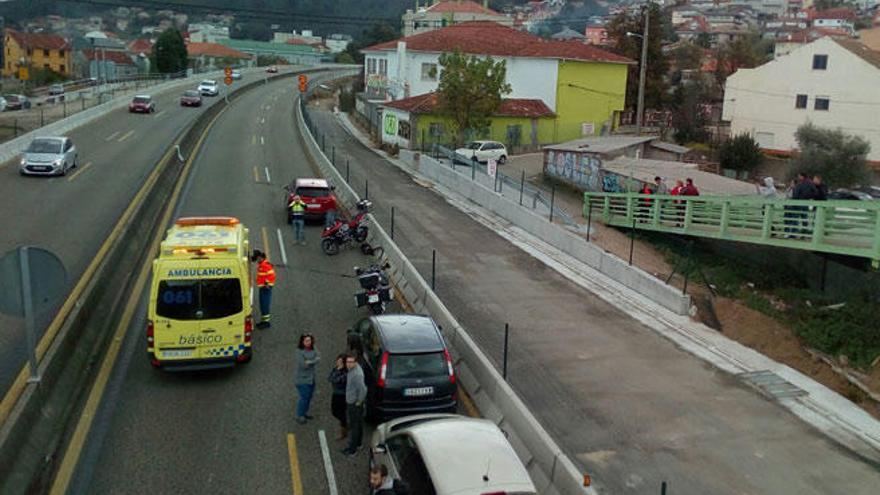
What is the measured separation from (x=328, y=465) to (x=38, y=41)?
153649mm

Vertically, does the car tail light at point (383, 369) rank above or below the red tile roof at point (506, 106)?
below

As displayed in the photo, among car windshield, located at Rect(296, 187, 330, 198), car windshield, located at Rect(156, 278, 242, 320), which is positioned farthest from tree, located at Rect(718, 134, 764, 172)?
car windshield, located at Rect(156, 278, 242, 320)

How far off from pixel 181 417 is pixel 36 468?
2771 millimetres

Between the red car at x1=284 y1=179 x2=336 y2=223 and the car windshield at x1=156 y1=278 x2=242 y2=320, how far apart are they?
12938mm

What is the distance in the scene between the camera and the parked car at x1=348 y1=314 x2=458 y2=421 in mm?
12680

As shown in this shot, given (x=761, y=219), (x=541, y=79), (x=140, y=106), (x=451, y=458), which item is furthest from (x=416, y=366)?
(x=140, y=106)

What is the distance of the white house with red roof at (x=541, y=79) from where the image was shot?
179ft

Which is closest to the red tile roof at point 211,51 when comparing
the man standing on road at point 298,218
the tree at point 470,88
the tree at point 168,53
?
the tree at point 168,53

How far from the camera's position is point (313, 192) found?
27.6 meters

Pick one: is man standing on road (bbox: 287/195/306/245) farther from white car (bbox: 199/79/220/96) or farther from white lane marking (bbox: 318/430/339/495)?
white car (bbox: 199/79/220/96)

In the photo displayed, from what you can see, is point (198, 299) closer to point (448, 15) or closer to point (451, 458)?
point (451, 458)

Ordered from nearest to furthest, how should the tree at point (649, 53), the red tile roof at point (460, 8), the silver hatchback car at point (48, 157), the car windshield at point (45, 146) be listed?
1. the silver hatchback car at point (48, 157)
2. the car windshield at point (45, 146)
3. the tree at point (649, 53)
4. the red tile roof at point (460, 8)

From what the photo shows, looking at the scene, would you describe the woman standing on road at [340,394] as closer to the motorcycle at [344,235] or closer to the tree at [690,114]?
the motorcycle at [344,235]

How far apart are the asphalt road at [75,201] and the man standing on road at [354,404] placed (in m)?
5.31
